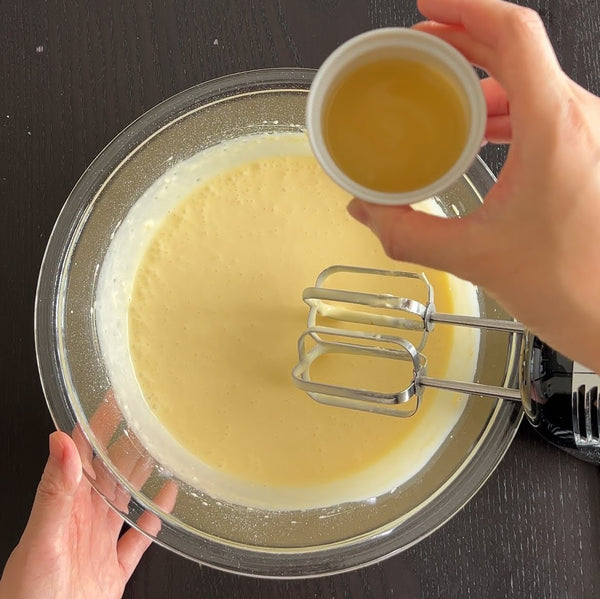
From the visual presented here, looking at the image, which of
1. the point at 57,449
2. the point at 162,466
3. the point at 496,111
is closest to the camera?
the point at 496,111

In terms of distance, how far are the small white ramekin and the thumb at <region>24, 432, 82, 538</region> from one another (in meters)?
0.49

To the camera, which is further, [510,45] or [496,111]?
[496,111]

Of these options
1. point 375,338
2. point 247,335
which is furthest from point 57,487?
point 375,338

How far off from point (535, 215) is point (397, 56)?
19cm

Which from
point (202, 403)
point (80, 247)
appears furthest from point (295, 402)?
point (80, 247)

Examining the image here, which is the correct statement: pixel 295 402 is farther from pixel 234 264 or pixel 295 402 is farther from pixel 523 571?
pixel 523 571

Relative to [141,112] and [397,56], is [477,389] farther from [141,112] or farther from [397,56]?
[141,112]

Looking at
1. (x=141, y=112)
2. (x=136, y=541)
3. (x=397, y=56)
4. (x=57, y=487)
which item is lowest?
(x=136, y=541)

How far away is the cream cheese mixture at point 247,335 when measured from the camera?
33.6 inches

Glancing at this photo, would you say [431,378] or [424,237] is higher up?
[424,237]

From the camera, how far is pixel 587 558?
0.81m

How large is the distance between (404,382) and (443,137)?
0.40m

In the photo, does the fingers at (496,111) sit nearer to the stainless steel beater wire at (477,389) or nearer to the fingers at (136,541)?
the stainless steel beater wire at (477,389)

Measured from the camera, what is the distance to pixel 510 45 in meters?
0.48
